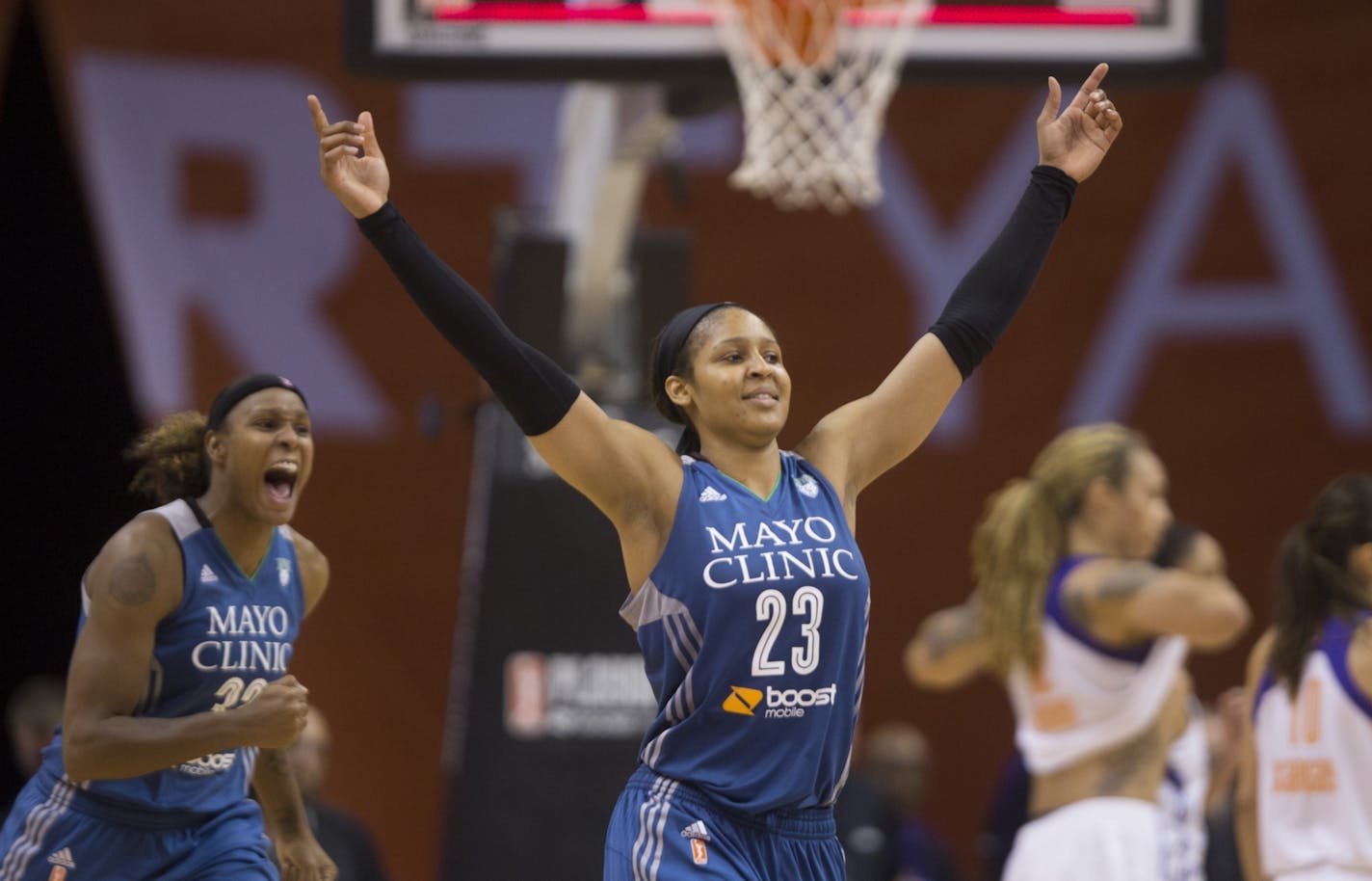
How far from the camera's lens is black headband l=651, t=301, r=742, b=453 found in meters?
4.19

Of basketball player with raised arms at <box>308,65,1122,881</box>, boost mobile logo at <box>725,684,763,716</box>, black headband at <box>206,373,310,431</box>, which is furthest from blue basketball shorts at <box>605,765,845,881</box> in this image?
black headband at <box>206,373,310,431</box>

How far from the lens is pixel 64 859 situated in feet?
15.0

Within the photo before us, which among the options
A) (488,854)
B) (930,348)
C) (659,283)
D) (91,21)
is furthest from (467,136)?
(930,348)

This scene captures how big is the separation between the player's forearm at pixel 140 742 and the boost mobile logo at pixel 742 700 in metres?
1.17

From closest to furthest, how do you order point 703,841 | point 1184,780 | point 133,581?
point 703,841, point 133,581, point 1184,780

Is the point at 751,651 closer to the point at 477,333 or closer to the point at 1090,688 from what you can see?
the point at 477,333

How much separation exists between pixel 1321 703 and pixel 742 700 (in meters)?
2.22

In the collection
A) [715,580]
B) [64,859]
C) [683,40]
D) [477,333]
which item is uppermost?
[683,40]

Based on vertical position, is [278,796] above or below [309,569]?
below

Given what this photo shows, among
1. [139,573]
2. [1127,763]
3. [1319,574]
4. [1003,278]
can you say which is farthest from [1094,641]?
[139,573]

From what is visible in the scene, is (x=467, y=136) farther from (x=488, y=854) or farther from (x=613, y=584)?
(x=488, y=854)

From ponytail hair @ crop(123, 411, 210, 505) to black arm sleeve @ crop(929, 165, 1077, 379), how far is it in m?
2.03

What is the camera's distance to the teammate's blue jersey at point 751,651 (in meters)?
3.82

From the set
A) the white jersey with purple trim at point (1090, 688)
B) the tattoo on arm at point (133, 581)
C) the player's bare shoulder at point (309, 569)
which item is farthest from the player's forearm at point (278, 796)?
the white jersey with purple trim at point (1090, 688)
